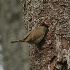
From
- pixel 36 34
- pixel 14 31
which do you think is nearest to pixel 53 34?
pixel 36 34

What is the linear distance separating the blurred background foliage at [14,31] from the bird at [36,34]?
6.73 feet

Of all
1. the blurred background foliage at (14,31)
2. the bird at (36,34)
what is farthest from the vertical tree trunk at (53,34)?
the blurred background foliage at (14,31)

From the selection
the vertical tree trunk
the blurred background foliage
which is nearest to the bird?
the vertical tree trunk

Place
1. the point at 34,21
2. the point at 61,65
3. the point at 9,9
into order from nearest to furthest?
the point at 61,65
the point at 34,21
the point at 9,9

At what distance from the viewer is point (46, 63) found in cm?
253

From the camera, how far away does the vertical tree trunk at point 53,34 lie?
2463 millimetres

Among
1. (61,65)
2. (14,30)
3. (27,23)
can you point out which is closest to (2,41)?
(14,30)

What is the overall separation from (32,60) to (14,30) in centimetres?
203

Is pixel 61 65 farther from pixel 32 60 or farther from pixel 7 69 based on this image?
pixel 7 69

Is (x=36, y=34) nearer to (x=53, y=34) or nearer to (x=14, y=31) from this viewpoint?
(x=53, y=34)

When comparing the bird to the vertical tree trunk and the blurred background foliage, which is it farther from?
the blurred background foliage

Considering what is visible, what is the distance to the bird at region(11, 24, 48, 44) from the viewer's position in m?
2.50

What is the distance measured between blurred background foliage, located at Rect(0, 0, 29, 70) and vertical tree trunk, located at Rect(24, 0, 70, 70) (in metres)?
2.00

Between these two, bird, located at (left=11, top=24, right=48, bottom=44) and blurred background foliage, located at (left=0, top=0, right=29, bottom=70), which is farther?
blurred background foliage, located at (left=0, top=0, right=29, bottom=70)
